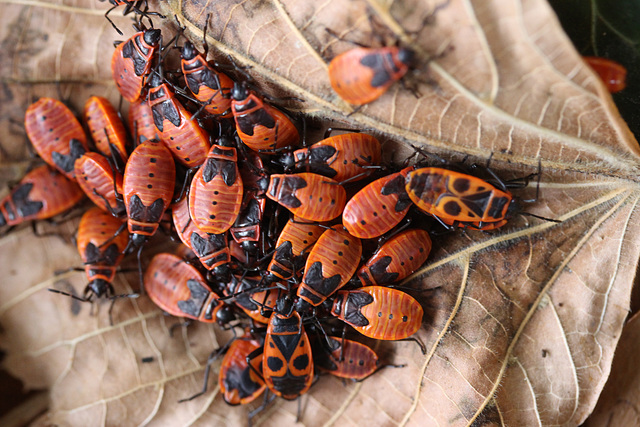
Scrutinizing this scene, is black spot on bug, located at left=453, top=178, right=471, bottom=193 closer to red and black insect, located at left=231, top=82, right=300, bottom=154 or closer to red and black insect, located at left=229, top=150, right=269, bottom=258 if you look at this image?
red and black insect, located at left=231, top=82, right=300, bottom=154

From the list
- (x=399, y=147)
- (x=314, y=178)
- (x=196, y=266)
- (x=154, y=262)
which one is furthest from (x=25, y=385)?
(x=399, y=147)

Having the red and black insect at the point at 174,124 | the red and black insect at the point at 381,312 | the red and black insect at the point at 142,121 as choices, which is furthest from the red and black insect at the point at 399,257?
the red and black insect at the point at 142,121

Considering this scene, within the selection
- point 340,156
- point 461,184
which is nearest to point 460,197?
point 461,184

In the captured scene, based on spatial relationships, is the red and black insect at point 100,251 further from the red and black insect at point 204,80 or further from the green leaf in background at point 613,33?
the green leaf in background at point 613,33

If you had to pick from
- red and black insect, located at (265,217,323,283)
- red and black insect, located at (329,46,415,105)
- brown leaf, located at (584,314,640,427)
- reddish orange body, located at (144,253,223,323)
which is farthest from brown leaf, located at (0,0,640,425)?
red and black insect, located at (265,217,323,283)

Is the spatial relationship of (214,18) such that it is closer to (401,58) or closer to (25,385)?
(401,58)

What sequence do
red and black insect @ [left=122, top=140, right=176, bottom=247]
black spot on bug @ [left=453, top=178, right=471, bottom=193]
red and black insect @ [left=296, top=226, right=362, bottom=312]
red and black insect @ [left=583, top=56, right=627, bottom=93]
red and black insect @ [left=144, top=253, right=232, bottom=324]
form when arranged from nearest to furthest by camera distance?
1. black spot on bug @ [left=453, top=178, right=471, bottom=193]
2. red and black insect @ [left=583, top=56, right=627, bottom=93]
3. red and black insect @ [left=296, top=226, right=362, bottom=312]
4. red and black insect @ [left=122, top=140, right=176, bottom=247]
5. red and black insect @ [left=144, top=253, right=232, bottom=324]
